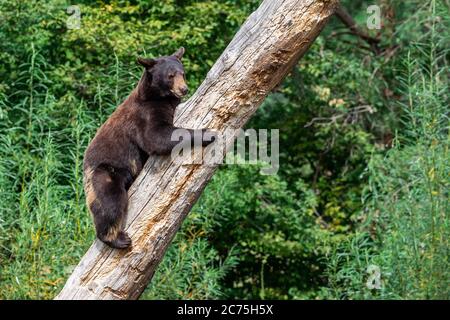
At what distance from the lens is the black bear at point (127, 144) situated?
19.3 feet

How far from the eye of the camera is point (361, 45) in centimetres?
1384

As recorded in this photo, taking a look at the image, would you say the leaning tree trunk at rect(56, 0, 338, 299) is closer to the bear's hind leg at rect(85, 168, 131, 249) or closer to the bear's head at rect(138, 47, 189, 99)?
the bear's hind leg at rect(85, 168, 131, 249)

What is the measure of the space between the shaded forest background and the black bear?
1.58 m

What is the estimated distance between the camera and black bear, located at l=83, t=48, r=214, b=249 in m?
5.88

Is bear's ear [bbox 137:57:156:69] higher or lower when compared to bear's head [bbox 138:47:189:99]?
higher

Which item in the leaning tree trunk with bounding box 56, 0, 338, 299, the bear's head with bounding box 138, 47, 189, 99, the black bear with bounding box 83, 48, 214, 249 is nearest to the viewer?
the leaning tree trunk with bounding box 56, 0, 338, 299

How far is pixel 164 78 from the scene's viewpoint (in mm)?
6465

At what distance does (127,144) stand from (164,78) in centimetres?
63

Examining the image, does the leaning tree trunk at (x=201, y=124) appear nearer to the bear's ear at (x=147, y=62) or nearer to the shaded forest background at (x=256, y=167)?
the bear's ear at (x=147, y=62)

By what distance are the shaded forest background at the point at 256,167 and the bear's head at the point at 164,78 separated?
5.31 feet

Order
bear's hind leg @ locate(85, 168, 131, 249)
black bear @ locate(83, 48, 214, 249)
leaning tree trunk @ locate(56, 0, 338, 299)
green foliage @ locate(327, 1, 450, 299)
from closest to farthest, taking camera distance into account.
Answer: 1. leaning tree trunk @ locate(56, 0, 338, 299)
2. bear's hind leg @ locate(85, 168, 131, 249)
3. black bear @ locate(83, 48, 214, 249)
4. green foliage @ locate(327, 1, 450, 299)

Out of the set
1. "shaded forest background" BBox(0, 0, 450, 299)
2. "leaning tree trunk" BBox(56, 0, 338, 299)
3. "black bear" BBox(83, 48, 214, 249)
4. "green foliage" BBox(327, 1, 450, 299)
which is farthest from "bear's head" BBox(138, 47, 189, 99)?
"green foliage" BBox(327, 1, 450, 299)
